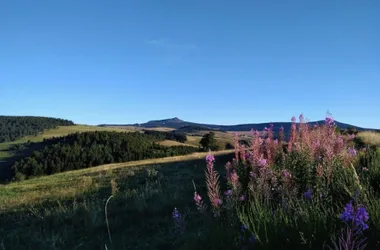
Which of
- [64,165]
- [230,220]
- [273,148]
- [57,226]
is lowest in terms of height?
[64,165]

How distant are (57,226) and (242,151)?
411 cm

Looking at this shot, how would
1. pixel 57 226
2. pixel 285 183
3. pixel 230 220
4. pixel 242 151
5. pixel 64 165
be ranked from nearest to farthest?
pixel 230 220
pixel 285 183
pixel 242 151
pixel 57 226
pixel 64 165

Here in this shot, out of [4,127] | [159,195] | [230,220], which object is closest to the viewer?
[230,220]

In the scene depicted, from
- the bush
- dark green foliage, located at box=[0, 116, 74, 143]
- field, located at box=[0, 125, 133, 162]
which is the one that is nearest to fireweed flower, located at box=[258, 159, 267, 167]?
the bush

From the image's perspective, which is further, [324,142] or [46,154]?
[46,154]

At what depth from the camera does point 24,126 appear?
184 metres

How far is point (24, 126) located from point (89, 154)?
11292 cm

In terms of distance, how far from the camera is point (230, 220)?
361cm

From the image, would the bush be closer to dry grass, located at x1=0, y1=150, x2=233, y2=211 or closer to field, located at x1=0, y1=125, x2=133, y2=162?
dry grass, located at x1=0, y1=150, x2=233, y2=211

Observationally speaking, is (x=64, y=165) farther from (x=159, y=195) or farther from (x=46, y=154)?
(x=159, y=195)

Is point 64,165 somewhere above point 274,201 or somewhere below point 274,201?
below

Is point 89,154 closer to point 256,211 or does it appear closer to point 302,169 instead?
point 302,169

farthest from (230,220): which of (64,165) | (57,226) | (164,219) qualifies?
(64,165)

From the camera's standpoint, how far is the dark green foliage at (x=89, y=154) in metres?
81.5
